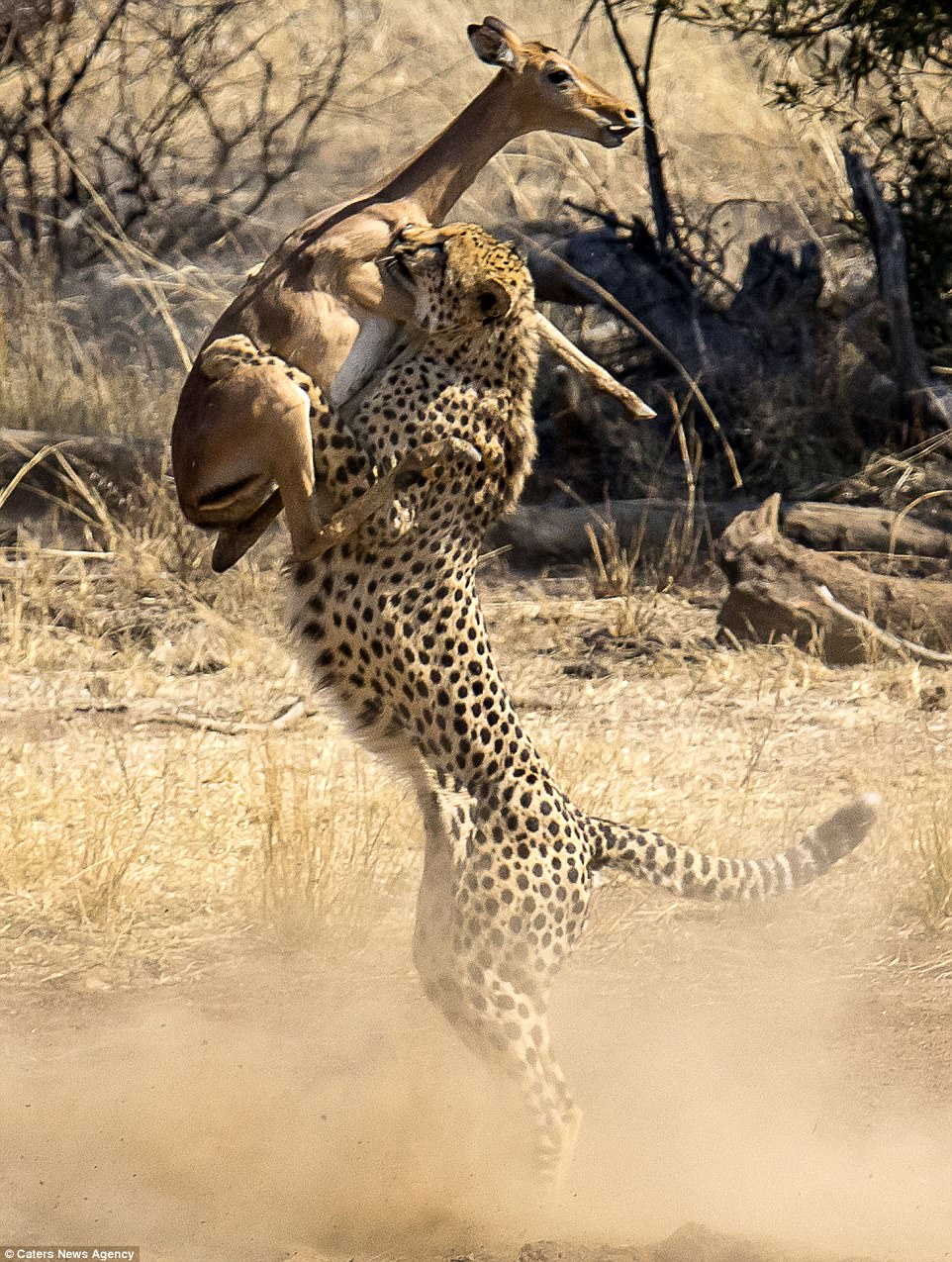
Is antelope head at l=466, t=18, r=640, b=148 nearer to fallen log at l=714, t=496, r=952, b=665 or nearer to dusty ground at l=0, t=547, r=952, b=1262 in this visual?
dusty ground at l=0, t=547, r=952, b=1262

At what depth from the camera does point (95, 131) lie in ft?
33.1

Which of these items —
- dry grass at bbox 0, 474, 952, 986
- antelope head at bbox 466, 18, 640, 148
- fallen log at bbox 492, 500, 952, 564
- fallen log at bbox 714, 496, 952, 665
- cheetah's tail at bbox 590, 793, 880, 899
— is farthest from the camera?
fallen log at bbox 492, 500, 952, 564

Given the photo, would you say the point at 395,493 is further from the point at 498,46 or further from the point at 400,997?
the point at 400,997

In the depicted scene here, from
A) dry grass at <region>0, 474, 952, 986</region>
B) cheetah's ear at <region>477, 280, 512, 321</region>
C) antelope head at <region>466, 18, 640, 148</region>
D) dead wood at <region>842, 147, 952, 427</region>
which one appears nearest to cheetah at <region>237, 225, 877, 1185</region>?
cheetah's ear at <region>477, 280, 512, 321</region>

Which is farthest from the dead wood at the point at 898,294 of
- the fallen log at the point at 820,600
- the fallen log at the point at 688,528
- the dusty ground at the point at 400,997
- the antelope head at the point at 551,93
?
the antelope head at the point at 551,93

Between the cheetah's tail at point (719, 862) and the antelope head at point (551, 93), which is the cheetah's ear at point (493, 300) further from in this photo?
the cheetah's tail at point (719, 862)

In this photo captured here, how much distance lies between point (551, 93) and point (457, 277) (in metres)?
0.57

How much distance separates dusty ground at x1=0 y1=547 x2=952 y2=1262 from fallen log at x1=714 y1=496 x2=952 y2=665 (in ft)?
0.79

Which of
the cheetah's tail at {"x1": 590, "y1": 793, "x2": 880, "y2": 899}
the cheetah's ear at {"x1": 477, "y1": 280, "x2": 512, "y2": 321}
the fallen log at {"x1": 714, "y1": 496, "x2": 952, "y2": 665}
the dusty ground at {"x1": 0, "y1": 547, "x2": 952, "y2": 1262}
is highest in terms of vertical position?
the cheetah's ear at {"x1": 477, "y1": 280, "x2": 512, "y2": 321}

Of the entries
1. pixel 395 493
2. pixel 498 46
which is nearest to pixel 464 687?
pixel 395 493

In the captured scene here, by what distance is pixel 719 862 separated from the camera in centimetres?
347

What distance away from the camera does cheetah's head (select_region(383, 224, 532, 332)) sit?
3.28 metres

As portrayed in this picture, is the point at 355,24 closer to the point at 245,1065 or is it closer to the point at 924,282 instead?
the point at 924,282

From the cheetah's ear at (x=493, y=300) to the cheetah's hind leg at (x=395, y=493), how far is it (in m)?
0.26
